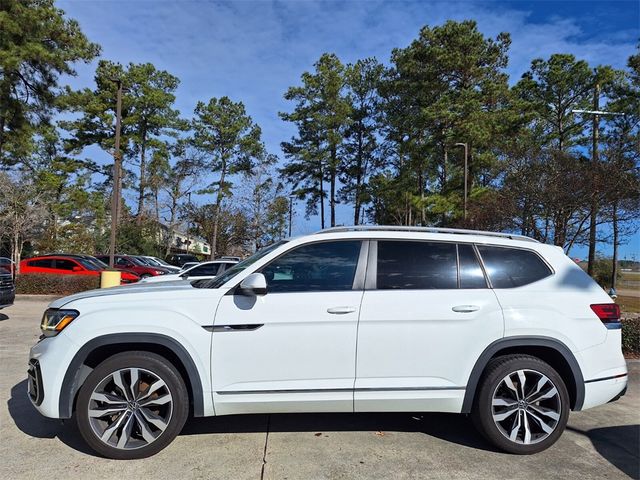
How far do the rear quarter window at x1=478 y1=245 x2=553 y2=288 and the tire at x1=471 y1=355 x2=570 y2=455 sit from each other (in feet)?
2.06

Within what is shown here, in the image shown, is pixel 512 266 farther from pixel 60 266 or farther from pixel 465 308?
pixel 60 266

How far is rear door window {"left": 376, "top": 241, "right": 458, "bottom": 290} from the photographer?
141 inches

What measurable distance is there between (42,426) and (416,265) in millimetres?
3578

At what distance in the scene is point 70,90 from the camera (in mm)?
23969

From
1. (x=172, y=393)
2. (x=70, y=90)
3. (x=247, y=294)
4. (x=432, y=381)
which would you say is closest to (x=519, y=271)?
(x=432, y=381)

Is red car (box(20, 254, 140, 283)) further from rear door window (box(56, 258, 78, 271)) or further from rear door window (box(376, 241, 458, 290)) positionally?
rear door window (box(376, 241, 458, 290))

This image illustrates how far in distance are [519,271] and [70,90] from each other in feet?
88.1

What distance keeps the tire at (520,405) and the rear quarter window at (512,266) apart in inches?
24.8

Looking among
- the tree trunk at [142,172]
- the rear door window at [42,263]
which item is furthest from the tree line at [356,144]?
the rear door window at [42,263]

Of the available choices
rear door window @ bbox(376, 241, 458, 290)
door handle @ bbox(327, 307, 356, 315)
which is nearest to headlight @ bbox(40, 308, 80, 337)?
door handle @ bbox(327, 307, 356, 315)

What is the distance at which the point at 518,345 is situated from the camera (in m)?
3.50

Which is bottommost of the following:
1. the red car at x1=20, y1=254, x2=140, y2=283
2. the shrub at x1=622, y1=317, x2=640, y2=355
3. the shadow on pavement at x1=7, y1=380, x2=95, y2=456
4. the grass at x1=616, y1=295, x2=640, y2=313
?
the shadow on pavement at x1=7, y1=380, x2=95, y2=456

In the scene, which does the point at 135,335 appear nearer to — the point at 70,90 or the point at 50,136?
the point at 70,90

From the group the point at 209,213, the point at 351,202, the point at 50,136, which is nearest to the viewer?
the point at 50,136
